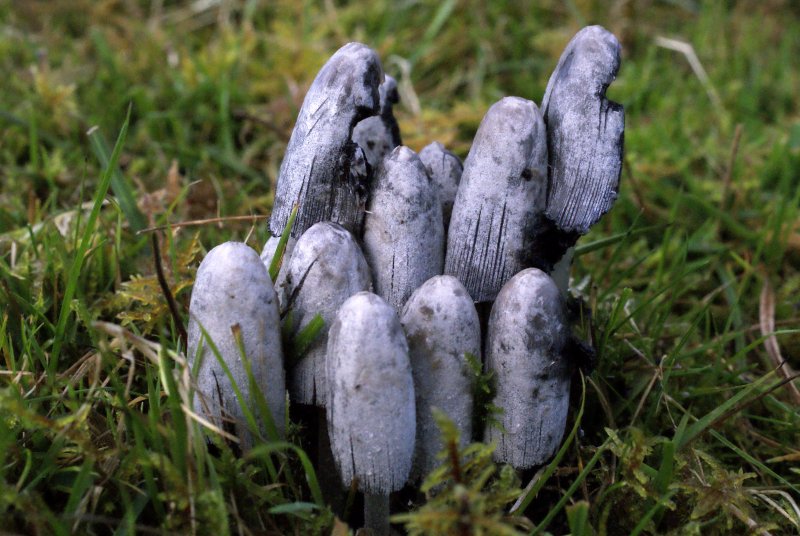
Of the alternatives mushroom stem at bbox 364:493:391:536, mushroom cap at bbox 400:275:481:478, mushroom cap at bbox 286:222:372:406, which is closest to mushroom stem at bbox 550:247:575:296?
mushroom cap at bbox 400:275:481:478

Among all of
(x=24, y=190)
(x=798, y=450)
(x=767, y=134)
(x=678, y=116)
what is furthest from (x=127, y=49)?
(x=798, y=450)

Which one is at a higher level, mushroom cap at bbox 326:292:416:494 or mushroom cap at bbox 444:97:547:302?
mushroom cap at bbox 444:97:547:302

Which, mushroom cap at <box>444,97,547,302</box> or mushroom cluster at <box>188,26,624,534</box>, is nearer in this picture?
mushroom cluster at <box>188,26,624,534</box>

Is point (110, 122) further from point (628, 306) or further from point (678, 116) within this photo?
point (678, 116)

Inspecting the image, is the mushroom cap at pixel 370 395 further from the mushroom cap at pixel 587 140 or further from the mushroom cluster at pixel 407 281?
the mushroom cap at pixel 587 140

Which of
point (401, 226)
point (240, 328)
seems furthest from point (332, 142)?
point (240, 328)

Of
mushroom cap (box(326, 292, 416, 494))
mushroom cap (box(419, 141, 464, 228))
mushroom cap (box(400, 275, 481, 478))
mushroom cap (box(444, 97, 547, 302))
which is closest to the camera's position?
mushroom cap (box(326, 292, 416, 494))

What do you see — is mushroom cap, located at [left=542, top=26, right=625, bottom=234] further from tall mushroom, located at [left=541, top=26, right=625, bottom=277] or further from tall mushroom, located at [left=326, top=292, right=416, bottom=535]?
tall mushroom, located at [left=326, top=292, right=416, bottom=535]
